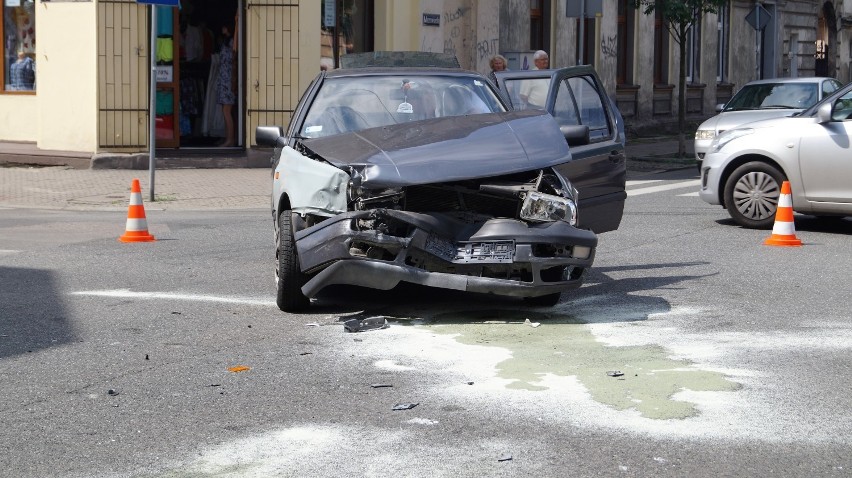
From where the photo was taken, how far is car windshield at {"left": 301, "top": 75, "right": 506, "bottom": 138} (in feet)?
31.2

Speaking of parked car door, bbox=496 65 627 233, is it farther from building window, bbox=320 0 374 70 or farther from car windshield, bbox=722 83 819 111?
building window, bbox=320 0 374 70

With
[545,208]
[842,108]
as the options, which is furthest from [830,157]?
[545,208]

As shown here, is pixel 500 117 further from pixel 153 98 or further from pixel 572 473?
pixel 153 98

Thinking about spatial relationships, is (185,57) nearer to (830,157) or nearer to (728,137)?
(728,137)

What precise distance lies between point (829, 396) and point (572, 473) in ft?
6.14

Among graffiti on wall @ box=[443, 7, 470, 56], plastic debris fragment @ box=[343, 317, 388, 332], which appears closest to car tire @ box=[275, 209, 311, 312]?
plastic debris fragment @ box=[343, 317, 388, 332]

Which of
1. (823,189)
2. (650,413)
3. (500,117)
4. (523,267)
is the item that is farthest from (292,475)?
(823,189)

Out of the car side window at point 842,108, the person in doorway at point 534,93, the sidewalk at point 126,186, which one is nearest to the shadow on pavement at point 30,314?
the person in doorway at point 534,93

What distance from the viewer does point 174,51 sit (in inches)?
846

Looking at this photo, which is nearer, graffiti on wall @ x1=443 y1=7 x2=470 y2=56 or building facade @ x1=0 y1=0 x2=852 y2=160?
building facade @ x1=0 y1=0 x2=852 y2=160

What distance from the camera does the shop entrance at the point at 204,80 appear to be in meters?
21.6

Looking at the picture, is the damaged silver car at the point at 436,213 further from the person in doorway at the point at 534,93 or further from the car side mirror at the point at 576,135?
the person in doorway at the point at 534,93

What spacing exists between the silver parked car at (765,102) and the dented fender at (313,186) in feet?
41.0

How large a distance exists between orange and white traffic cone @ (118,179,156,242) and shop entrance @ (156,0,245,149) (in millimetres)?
8985
